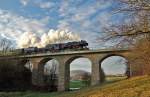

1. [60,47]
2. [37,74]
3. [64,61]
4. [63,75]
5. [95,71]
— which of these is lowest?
[63,75]

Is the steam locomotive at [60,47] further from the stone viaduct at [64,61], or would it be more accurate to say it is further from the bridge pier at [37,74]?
the bridge pier at [37,74]

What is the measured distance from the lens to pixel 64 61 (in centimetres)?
6425

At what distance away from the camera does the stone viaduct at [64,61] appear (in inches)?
2362

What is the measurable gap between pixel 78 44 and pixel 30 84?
12.3m

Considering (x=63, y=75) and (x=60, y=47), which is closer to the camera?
(x=63, y=75)

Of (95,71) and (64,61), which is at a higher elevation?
(64,61)

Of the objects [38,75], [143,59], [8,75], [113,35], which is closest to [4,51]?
[38,75]

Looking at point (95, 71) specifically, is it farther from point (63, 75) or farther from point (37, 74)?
point (37, 74)

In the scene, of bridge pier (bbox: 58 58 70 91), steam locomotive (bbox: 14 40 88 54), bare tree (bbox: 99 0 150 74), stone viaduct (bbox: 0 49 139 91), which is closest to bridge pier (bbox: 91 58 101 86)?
stone viaduct (bbox: 0 49 139 91)

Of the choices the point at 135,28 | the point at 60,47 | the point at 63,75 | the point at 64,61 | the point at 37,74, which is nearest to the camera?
the point at 135,28

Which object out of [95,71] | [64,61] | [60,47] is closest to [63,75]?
[64,61]

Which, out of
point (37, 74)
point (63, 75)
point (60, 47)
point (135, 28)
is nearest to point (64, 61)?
point (63, 75)

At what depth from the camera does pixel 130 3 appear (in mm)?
14297

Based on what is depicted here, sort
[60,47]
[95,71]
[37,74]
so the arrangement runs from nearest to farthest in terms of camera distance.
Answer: [95,71] → [60,47] → [37,74]
